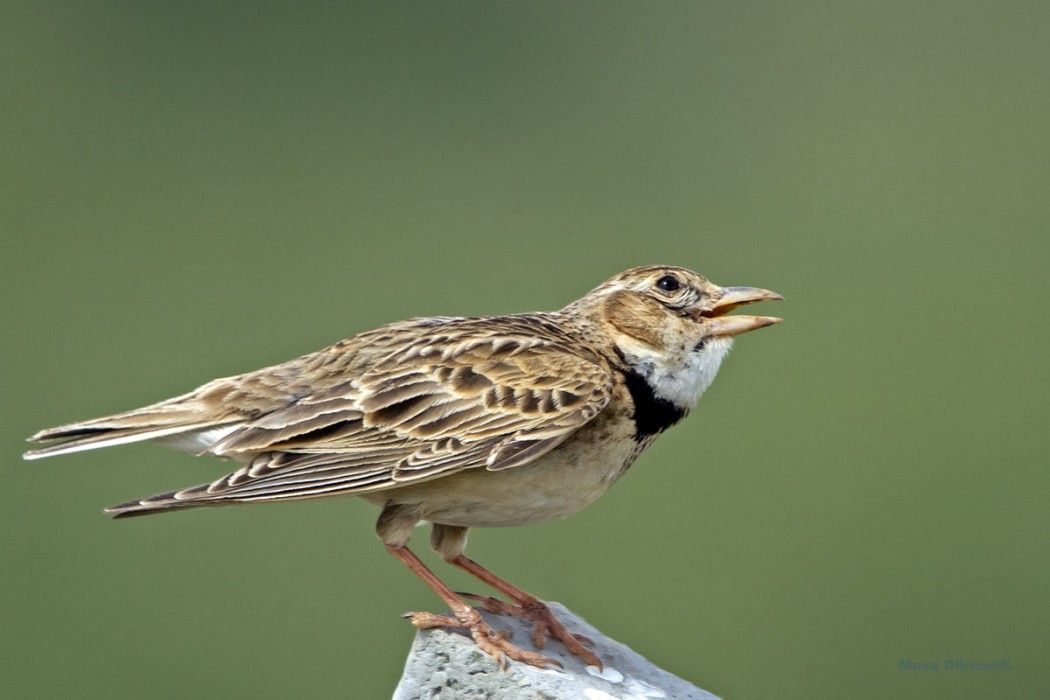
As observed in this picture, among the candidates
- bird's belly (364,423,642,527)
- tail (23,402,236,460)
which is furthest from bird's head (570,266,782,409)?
tail (23,402,236,460)

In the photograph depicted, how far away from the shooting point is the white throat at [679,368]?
6617 mm

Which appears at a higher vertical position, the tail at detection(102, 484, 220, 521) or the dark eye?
the dark eye

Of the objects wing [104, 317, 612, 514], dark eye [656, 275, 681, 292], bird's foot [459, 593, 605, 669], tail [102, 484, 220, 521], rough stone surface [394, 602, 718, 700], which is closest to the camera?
tail [102, 484, 220, 521]

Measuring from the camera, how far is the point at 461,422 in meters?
6.21

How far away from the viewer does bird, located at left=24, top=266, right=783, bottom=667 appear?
593cm

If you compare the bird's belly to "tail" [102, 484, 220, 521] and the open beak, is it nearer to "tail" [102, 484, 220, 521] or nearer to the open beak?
"tail" [102, 484, 220, 521]

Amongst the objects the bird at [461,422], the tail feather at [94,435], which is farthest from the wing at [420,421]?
the tail feather at [94,435]

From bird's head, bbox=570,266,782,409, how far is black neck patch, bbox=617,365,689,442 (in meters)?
0.04

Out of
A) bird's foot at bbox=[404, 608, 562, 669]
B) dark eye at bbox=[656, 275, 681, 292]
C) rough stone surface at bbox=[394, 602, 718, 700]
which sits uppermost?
dark eye at bbox=[656, 275, 681, 292]

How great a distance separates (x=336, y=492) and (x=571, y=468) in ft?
3.44

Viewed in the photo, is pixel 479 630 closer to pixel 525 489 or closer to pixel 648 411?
pixel 525 489

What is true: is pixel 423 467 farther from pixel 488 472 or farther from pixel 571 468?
pixel 571 468

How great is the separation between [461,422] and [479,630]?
90 cm

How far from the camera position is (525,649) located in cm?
614
